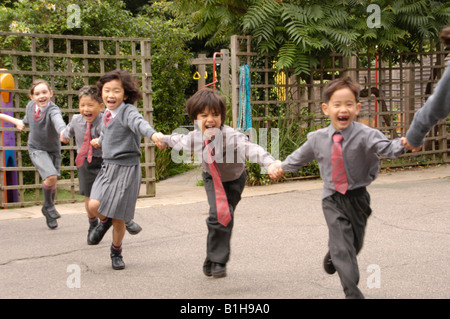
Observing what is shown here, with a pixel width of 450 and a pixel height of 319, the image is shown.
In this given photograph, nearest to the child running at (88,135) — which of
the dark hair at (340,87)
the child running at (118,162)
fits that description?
the child running at (118,162)

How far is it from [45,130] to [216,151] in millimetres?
2966

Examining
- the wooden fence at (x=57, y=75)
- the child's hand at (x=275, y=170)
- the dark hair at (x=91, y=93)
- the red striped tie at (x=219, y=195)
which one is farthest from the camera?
the wooden fence at (x=57, y=75)

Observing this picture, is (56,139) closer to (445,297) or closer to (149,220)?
(149,220)

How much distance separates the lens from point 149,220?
23.2 ft

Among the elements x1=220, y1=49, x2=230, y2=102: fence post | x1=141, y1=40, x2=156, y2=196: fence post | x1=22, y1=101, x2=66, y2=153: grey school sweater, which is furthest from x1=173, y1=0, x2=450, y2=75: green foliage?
x1=22, y1=101, x2=66, y2=153: grey school sweater

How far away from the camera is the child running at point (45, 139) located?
21.1 ft

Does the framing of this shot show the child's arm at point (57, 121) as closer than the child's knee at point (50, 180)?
Yes

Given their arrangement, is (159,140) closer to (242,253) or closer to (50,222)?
(242,253)

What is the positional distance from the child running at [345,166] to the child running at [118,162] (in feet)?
5.73

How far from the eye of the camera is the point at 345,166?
3.67 metres

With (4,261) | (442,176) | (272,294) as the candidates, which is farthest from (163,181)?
(272,294)

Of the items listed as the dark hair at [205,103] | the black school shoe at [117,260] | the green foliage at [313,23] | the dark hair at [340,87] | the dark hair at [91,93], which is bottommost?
the black school shoe at [117,260]

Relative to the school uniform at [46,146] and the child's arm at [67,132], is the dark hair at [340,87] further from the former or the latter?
the school uniform at [46,146]

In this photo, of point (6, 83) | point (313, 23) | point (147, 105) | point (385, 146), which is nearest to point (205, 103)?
point (385, 146)
